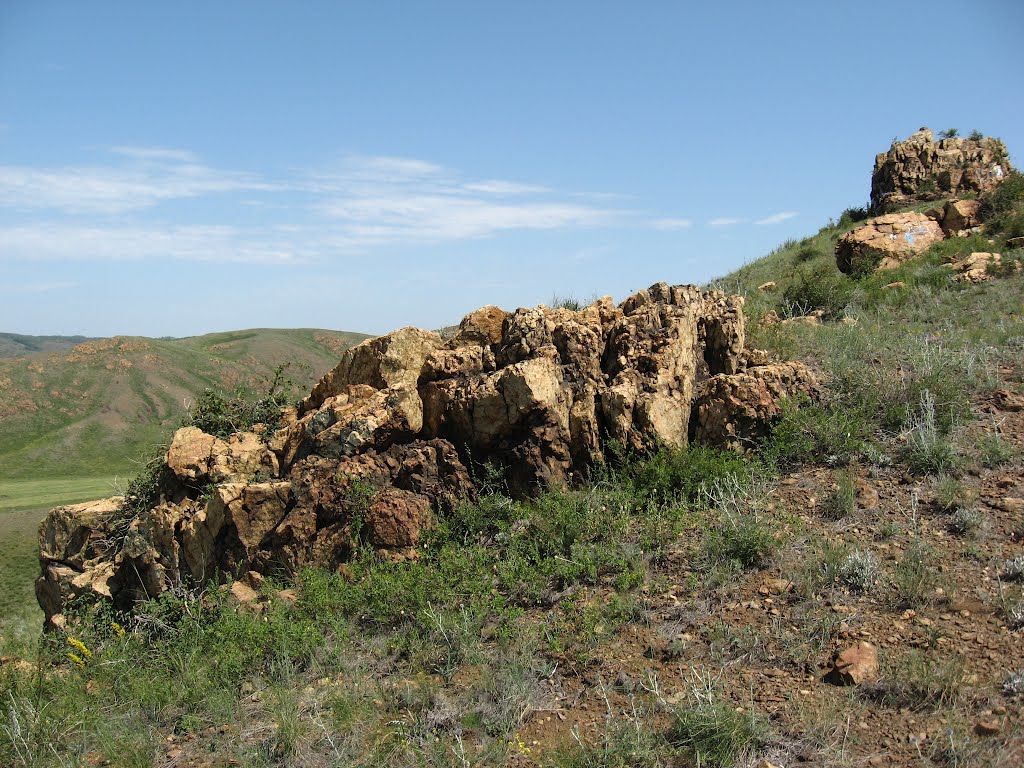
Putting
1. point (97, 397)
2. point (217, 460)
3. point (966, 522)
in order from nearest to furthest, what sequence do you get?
point (966, 522)
point (217, 460)
point (97, 397)

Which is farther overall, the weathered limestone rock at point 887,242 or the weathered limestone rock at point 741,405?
the weathered limestone rock at point 887,242

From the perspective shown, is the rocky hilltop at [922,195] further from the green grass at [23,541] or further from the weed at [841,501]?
the green grass at [23,541]

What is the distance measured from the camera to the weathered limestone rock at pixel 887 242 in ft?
50.4

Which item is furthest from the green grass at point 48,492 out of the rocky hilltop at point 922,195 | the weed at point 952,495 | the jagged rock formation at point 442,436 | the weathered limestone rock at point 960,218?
the weathered limestone rock at point 960,218

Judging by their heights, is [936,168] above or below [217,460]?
above

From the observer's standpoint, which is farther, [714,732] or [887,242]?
[887,242]

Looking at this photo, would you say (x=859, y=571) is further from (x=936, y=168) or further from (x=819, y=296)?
(x=936, y=168)

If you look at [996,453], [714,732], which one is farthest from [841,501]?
[714,732]

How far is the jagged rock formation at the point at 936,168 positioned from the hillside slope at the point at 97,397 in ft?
72.5

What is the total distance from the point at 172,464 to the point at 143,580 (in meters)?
1.16

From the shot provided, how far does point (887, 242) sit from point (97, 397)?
34.2 metres

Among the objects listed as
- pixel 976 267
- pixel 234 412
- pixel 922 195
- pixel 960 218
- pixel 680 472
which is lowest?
pixel 680 472

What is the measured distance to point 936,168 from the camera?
68.8 ft

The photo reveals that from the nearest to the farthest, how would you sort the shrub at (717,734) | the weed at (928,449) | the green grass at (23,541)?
the shrub at (717,734)
the weed at (928,449)
the green grass at (23,541)
